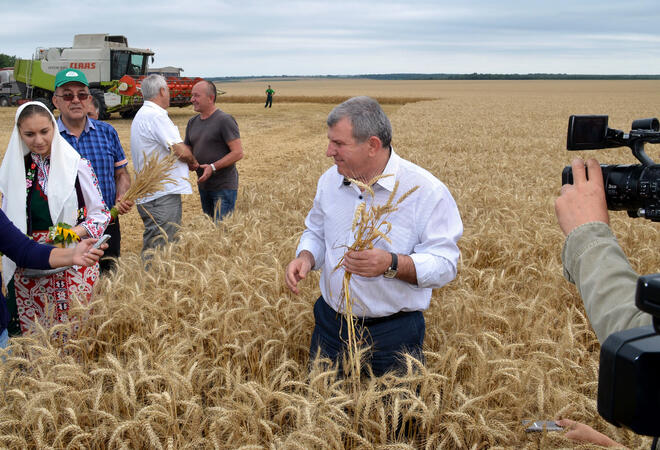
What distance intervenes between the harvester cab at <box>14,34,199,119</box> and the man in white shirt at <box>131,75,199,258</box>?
64.3 ft

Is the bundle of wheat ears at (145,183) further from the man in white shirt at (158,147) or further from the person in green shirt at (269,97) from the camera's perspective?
the person in green shirt at (269,97)

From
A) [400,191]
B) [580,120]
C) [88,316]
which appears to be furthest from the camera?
[88,316]

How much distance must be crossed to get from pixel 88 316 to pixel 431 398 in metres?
1.81

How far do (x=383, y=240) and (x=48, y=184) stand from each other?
1.98m

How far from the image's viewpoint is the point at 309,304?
3.12m

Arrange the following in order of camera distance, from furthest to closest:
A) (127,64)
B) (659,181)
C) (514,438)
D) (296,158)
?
1. (127,64)
2. (296,158)
3. (514,438)
4. (659,181)

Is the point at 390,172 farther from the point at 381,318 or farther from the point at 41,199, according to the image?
the point at 41,199

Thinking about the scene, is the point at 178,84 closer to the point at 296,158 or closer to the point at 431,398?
the point at 296,158

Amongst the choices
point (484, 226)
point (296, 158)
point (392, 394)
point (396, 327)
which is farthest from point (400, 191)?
point (296, 158)

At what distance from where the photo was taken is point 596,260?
126cm

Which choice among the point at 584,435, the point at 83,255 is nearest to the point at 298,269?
the point at 83,255

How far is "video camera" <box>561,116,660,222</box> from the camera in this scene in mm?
1472

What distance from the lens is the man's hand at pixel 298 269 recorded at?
93.6 inches

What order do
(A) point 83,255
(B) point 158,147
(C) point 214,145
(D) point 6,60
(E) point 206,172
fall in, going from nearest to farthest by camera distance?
(A) point 83,255, (B) point 158,147, (E) point 206,172, (C) point 214,145, (D) point 6,60
